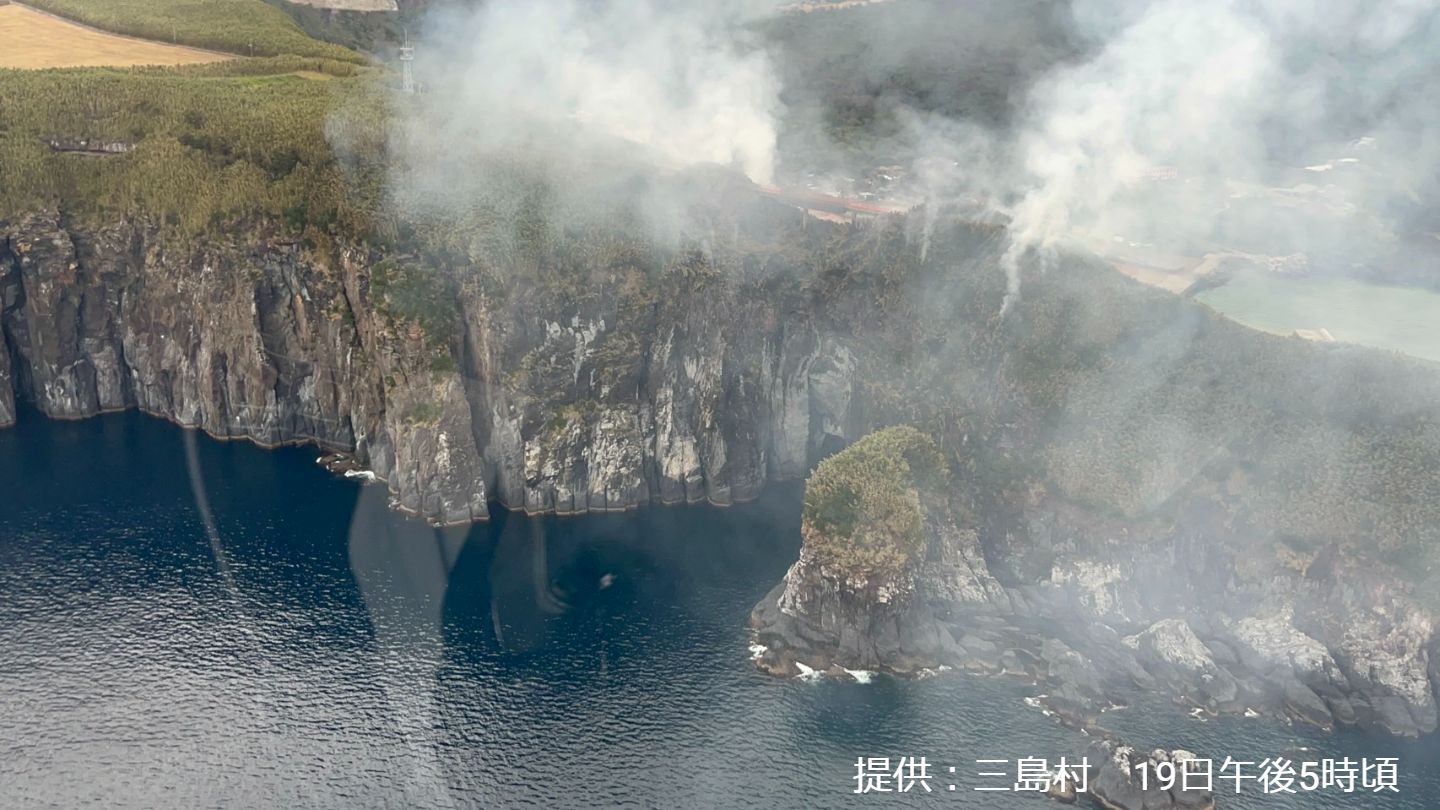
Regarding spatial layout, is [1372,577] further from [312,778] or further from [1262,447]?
[312,778]

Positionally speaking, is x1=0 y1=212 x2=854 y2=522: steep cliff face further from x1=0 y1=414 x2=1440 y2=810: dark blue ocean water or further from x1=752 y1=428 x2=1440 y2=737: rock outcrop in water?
x1=752 y1=428 x2=1440 y2=737: rock outcrop in water

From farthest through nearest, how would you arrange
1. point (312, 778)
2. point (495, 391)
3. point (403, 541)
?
point (495, 391) < point (403, 541) < point (312, 778)

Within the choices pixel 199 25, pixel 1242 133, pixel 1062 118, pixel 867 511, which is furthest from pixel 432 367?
pixel 199 25

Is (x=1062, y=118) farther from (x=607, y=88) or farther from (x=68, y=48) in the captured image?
(x=68, y=48)

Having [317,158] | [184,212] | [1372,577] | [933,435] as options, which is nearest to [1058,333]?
[933,435]

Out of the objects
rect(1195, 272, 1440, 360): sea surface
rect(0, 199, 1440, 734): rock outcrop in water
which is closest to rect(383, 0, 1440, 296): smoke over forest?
rect(1195, 272, 1440, 360): sea surface
